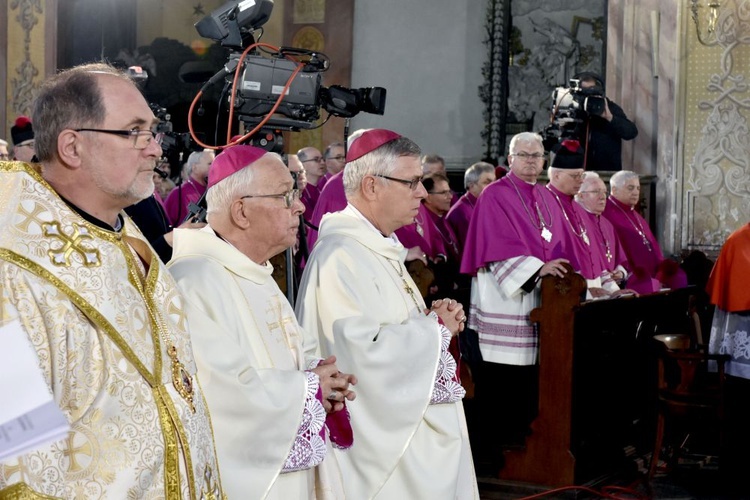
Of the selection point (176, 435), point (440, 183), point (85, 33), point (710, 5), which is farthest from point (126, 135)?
point (85, 33)

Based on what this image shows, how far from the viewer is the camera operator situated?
9539mm

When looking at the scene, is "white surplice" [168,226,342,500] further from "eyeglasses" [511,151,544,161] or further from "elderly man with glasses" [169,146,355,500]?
"eyeglasses" [511,151,544,161]

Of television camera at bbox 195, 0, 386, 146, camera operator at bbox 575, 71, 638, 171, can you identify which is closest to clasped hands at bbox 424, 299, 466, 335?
television camera at bbox 195, 0, 386, 146

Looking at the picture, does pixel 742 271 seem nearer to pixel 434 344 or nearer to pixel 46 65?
pixel 434 344

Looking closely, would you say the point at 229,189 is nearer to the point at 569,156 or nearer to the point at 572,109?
the point at 569,156

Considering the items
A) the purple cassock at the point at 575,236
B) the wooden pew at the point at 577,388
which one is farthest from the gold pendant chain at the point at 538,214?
the wooden pew at the point at 577,388

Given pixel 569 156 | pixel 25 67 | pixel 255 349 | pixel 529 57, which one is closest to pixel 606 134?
pixel 569 156

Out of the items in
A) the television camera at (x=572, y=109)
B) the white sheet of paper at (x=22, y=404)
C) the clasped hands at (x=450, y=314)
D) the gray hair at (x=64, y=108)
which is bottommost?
the clasped hands at (x=450, y=314)

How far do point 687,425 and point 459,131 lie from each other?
700 cm

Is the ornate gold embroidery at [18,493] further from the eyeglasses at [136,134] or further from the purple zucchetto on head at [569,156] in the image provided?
the purple zucchetto on head at [569,156]

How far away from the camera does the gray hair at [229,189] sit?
3.17m

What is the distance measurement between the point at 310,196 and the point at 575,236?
2271 millimetres

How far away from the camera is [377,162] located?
13.0ft

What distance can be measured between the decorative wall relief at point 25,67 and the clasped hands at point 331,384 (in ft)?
32.9
